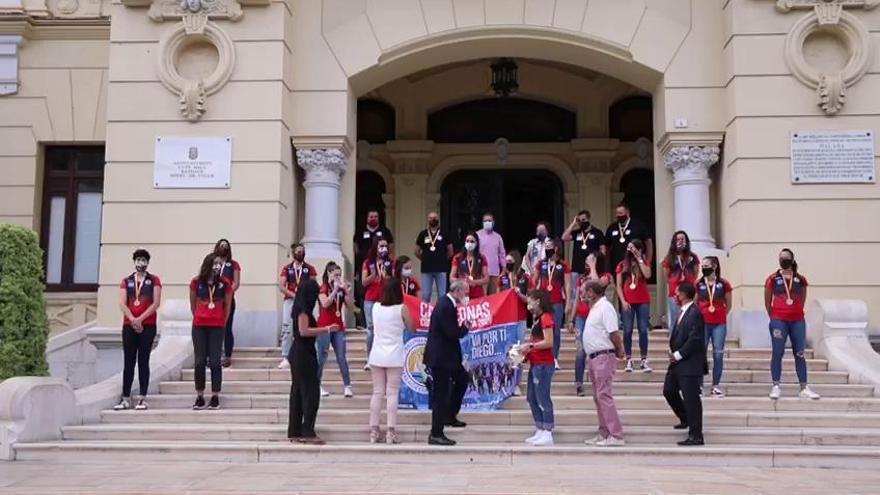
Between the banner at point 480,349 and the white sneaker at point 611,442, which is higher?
the banner at point 480,349

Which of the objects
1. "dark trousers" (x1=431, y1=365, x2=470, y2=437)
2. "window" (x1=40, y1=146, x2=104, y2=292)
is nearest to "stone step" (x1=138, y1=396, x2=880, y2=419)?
"dark trousers" (x1=431, y1=365, x2=470, y2=437)

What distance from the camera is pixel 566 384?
12.1 metres

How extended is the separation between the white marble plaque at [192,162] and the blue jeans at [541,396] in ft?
21.7

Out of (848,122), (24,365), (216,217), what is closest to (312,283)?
(24,365)

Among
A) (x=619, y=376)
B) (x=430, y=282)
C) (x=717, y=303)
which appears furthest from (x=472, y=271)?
(x=717, y=303)

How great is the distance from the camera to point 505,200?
19859 mm

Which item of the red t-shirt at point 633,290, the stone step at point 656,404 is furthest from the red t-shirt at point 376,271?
the red t-shirt at point 633,290

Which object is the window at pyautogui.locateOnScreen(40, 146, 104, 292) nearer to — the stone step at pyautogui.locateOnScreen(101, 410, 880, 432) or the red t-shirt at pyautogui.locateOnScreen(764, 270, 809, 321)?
the stone step at pyautogui.locateOnScreen(101, 410, 880, 432)

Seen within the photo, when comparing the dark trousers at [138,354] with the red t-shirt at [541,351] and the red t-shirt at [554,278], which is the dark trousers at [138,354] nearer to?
the red t-shirt at [541,351]

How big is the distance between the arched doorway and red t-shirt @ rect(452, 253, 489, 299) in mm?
5867

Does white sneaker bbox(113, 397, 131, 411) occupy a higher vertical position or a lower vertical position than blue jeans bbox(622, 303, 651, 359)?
lower

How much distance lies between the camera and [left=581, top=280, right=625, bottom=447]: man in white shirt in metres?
10.1

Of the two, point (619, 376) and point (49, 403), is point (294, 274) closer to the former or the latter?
point (49, 403)

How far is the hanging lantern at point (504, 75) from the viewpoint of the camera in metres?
17.4
